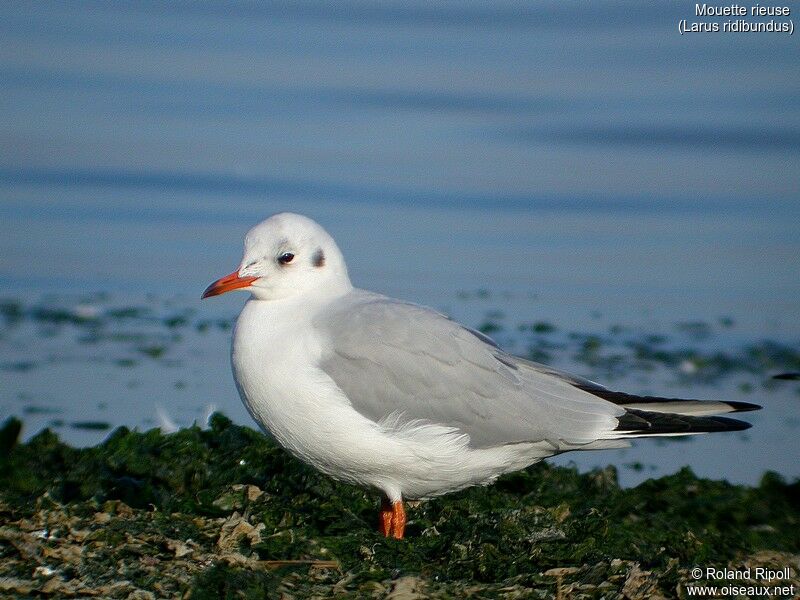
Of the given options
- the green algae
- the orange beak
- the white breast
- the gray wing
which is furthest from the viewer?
the orange beak

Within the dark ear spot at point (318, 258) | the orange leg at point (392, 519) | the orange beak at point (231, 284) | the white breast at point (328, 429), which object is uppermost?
the dark ear spot at point (318, 258)

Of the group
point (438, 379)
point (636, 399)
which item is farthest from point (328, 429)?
point (636, 399)

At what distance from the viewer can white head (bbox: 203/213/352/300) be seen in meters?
5.84

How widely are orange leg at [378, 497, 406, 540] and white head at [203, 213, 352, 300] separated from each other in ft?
3.21

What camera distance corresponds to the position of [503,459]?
5695 millimetres

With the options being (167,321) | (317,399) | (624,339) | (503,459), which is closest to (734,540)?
(503,459)

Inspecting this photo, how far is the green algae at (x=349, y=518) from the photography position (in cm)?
486

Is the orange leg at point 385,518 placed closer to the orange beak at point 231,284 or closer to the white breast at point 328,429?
the white breast at point 328,429

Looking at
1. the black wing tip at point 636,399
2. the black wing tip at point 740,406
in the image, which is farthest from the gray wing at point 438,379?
the black wing tip at point 740,406

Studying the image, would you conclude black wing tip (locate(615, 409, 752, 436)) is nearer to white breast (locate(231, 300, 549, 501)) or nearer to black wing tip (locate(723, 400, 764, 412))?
black wing tip (locate(723, 400, 764, 412))

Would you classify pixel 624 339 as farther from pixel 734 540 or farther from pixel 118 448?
pixel 118 448

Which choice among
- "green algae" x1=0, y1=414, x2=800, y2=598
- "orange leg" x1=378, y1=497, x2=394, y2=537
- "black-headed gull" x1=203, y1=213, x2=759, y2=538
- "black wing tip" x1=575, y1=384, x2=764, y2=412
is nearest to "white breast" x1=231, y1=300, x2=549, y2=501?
"black-headed gull" x1=203, y1=213, x2=759, y2=538

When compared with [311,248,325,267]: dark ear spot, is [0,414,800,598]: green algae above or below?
below

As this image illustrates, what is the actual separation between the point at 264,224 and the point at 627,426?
1.85 m
